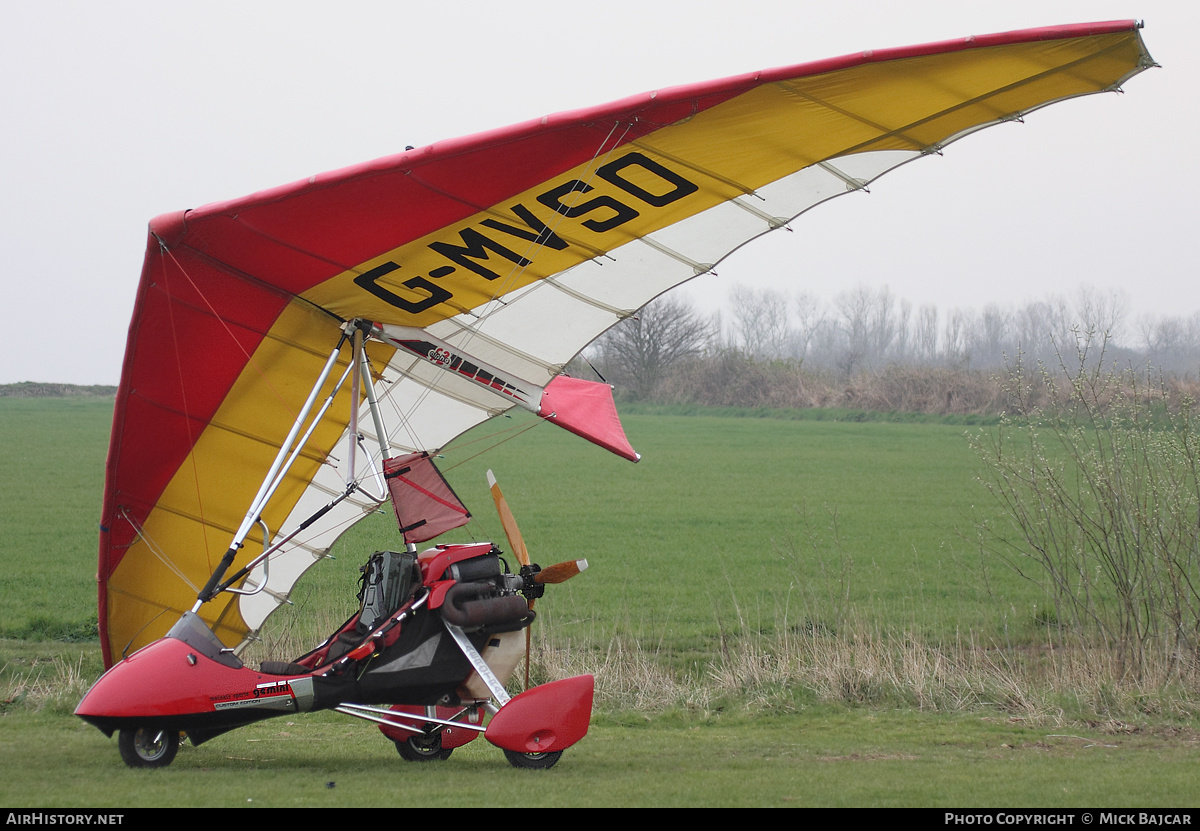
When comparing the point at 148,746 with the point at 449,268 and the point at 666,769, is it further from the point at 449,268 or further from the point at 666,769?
the point at 449,268

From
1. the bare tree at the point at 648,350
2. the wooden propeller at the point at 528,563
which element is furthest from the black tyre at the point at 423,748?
the bare tree at the point at 648,350

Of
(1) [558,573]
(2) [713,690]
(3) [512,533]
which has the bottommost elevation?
(2) [713,690]

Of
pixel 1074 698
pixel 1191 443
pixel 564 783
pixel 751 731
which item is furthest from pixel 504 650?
pixel 1191 443

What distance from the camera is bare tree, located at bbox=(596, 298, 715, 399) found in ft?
225

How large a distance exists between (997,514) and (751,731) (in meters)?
15.5

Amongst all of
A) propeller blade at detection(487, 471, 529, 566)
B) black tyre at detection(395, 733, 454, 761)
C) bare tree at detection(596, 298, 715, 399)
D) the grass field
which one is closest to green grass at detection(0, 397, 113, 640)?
the grass field

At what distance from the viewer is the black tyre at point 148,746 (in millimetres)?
5555

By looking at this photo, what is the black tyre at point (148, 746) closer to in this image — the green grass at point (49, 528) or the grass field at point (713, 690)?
the grass field at point (713, 690)

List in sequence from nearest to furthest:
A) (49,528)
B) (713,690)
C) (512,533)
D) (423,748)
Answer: (423,748), (512,533), (713,690), (49,528)

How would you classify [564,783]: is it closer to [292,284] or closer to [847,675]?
[292,284]

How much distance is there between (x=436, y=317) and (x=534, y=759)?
2.85 m

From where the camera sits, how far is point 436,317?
6789 millimetres

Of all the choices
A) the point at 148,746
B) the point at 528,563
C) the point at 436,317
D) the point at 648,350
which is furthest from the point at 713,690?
the point at 648,350

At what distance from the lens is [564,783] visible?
525 centimetres
